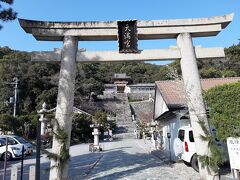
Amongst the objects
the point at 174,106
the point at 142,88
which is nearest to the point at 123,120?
the point at 142,88

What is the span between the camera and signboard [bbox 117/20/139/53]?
10.7 m

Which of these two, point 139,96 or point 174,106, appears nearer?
point 174,106

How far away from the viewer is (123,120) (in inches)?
2215

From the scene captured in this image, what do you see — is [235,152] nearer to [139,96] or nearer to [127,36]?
[127,36]

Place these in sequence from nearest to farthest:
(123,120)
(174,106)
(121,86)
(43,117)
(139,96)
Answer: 1. (174,106)
2. (43,117)
3. (123,120)
4. (139,96)
5. (121,86)

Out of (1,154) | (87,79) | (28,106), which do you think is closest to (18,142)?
(1,154)

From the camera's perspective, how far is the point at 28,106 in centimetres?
4819

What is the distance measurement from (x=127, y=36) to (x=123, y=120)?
4625 cm

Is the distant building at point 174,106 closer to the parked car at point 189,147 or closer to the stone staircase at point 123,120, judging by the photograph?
the parked car at point 189,147

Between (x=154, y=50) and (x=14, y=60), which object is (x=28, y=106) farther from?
(x=154, y=50)

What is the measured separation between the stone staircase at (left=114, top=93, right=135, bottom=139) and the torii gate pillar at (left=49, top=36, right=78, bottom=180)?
105 ft

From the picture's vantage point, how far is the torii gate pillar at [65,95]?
31.3 ft

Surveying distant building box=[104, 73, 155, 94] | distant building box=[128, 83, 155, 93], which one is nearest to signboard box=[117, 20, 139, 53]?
distant building box=[128, 83, 155, 93]

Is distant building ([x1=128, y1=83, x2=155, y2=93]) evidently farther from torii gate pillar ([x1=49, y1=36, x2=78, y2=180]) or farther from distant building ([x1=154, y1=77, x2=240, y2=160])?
torii gate pillar ([x1=49, y1=36, x2=78, y2=180])
